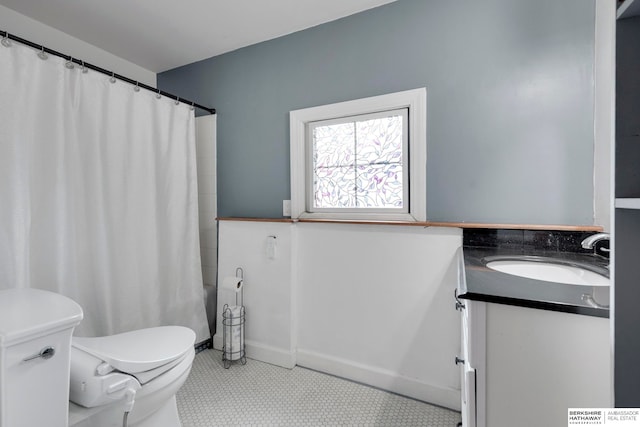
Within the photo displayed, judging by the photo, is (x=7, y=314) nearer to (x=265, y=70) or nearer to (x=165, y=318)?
(x=165, y=318)

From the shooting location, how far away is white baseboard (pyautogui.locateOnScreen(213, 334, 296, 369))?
6.32 feet

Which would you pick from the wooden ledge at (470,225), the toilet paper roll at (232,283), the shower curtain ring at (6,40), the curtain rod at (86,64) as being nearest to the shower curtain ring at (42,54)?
the curtain rod at (86,64)

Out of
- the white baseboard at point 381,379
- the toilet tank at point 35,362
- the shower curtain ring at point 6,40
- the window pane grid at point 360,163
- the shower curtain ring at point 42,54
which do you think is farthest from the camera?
the window pane grid at point 360,163

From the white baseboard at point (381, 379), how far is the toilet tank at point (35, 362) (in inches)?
50.4

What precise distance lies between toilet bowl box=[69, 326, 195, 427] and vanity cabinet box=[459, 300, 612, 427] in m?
1.12

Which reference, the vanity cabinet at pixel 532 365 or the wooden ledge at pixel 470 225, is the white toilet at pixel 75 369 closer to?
the wooden ledge at pixel 470 225

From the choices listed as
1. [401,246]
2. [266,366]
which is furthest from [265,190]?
[266,366]

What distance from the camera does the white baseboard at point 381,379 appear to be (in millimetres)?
1552

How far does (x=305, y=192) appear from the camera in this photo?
2029mm

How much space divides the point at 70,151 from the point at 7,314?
0.97 meters

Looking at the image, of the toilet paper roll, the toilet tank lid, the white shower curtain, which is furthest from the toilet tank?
the toilet paper roll

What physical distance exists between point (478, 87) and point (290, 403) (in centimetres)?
192

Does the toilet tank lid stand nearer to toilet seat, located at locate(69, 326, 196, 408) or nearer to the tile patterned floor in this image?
toilet seat, located at locate(69, 326, 196, 408)

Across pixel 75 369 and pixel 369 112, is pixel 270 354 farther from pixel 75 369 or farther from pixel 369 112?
pixel 369 112
